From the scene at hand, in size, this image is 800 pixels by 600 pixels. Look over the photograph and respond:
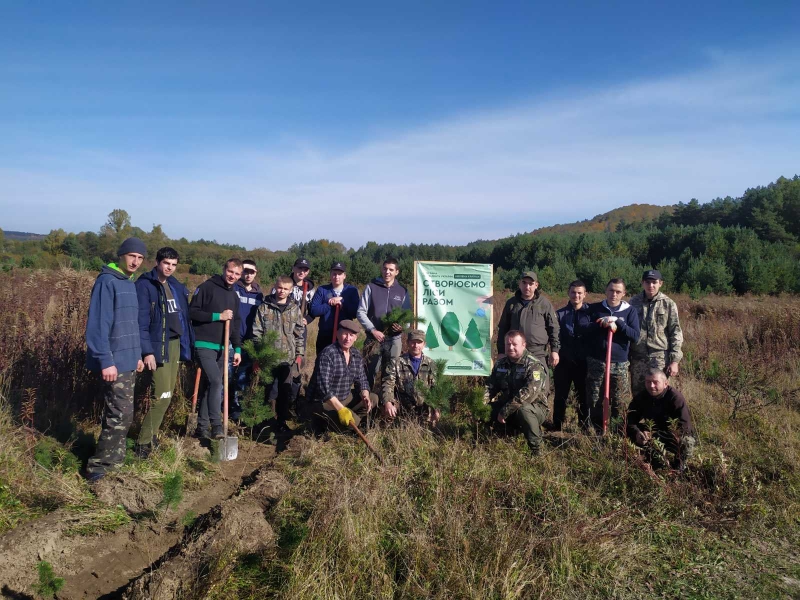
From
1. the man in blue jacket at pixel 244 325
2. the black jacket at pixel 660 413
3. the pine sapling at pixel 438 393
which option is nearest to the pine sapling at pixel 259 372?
the man in blue jacket at pixel 244 325

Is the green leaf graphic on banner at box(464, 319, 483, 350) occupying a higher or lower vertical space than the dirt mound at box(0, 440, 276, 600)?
higher

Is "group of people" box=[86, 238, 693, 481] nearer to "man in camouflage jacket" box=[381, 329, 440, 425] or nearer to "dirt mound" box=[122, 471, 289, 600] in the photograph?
"man in camouflage jacket" box=[381, 329, 440, 425]

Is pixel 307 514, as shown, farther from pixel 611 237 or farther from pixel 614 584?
pixel 611 237

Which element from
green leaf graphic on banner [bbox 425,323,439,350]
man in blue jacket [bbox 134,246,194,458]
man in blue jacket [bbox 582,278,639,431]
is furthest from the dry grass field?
green leaf graphic on banner [bbox 425,323,439,350]

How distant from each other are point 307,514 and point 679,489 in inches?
121

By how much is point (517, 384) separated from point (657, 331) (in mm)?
1787

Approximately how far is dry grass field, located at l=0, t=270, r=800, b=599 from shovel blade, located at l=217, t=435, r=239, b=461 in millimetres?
235

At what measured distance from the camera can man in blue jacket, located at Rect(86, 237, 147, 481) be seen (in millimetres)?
4242

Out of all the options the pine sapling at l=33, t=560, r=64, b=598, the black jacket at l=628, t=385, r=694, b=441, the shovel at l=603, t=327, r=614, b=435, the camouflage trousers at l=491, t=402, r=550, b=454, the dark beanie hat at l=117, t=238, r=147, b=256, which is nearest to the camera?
the pine sapling at l=33, t=560, r=64, b=598

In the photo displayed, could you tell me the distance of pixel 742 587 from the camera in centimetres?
338

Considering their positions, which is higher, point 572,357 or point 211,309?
point 211,309

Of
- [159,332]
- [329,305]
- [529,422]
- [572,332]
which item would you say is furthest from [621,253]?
[159,332]

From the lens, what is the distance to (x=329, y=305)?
22.0ft

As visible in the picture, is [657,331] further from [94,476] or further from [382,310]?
[94,476]
